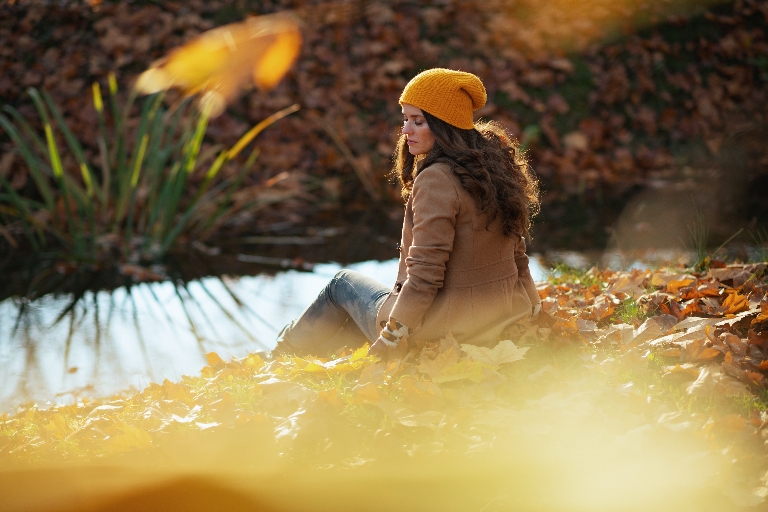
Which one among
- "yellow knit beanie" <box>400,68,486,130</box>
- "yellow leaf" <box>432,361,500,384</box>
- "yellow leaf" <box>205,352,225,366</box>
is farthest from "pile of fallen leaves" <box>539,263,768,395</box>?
"yellow leaf" <box>205,352,225,366</box>

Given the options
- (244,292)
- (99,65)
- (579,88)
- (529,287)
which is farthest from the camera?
(579,88)

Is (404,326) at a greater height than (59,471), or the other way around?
(404,326)

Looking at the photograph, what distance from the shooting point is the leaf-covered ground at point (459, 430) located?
2.03 m

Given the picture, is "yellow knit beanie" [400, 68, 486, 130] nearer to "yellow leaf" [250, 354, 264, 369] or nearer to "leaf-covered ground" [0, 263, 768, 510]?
"leaf-covered ground" [0, 263, 768, 510]

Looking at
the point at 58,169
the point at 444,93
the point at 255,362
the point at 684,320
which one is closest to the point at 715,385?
the point at 684,320

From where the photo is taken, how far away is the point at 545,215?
5734mm

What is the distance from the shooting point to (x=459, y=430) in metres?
2.25

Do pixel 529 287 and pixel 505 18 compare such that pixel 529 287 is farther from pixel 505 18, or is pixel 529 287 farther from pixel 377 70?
pixel 505 18

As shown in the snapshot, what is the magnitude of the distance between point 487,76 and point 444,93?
457 centimetres

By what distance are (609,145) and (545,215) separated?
128 cm

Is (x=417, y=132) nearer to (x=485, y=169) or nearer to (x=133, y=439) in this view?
(x=485, y=169)

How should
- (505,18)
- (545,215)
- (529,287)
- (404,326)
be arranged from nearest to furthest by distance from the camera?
(404,326)
(529,287)
(545,215)
(505,18)

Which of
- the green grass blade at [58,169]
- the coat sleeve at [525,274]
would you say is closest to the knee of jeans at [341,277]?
the coat sleeve at [525,274]

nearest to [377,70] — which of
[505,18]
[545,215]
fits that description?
[505,18]
